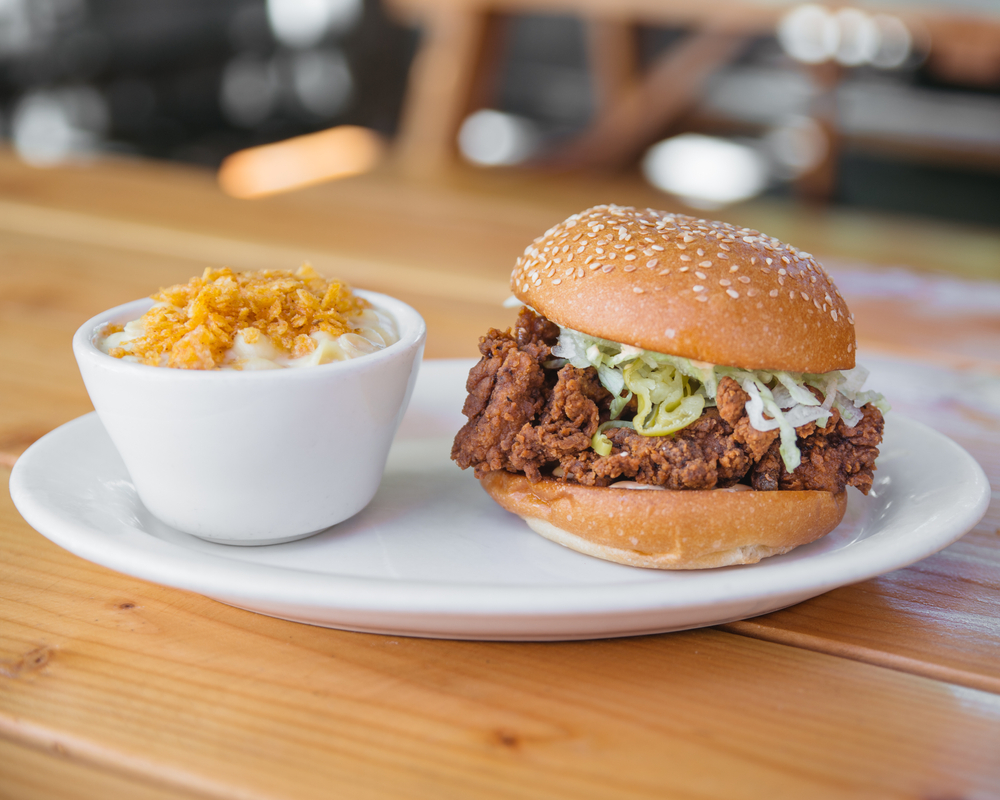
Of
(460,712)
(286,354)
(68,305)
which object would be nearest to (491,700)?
(460,712)

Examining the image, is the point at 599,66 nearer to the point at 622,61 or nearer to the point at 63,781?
the point at 622,61

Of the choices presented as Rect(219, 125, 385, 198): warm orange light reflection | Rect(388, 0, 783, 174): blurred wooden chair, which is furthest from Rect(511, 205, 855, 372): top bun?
Rect(388, 0, 783, 174): blurred wooden chair

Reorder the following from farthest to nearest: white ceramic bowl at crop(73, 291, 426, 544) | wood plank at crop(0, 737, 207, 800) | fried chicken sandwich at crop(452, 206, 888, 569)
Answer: fried chicken sandwich at crop(452, 206, 888, 569)
white ceramic bowl at crop(73, 291, 426, 544)
wood plank at crop(0, 737, 207, 800)

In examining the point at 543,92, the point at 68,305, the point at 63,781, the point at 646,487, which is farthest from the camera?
the point at 543,92

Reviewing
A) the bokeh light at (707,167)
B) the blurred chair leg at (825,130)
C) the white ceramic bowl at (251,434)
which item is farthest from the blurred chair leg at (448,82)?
the white ceramic bowl at (251,434)

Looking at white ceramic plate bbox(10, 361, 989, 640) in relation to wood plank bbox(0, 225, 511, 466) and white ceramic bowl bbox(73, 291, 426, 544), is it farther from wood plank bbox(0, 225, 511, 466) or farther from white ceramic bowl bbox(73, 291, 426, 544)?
wood plank bbox(0, 225, 511, 466)
